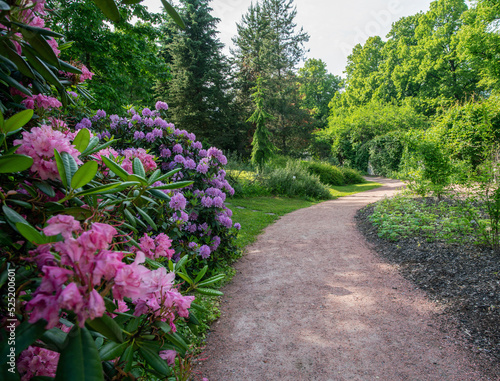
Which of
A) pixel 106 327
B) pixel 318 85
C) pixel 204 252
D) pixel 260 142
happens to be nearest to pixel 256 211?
pixel 204 252

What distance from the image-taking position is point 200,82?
19750mm

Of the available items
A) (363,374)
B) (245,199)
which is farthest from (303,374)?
(245,199)

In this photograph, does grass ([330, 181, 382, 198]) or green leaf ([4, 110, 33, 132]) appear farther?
grass ([330, 181, 382, 198])

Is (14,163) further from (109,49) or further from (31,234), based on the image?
(109,49)

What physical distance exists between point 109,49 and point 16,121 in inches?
393

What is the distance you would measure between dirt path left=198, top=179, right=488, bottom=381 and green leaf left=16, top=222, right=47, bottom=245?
211 centimetres

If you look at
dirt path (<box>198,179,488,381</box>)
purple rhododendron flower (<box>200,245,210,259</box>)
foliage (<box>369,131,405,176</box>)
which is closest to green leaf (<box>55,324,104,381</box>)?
dirt path (<box>198,179,488,381</box>)

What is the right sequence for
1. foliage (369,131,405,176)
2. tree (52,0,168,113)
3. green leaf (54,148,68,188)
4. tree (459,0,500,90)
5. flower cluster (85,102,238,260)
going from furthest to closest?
foliage (369,131,405,176) → tree (459,0,500,90) → tree (52,0,168,113) → flower cluster (85,102,238,260) → green leaf (54,148,68,188)

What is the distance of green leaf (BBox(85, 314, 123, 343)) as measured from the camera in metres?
0.62

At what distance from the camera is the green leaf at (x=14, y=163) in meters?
0.69

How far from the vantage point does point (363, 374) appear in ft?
7.41

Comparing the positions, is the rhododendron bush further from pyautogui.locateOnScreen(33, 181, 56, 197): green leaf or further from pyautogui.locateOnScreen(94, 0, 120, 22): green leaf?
pyautogui.locateOnScreen(94, 0, 120, 22): green leaf

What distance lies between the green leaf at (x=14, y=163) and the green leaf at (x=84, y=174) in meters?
0.11

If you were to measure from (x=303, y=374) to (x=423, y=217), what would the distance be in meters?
4.42
